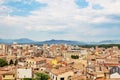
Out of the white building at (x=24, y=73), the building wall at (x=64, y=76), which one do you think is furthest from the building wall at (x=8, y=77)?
the building wall at (x=64, y=76)

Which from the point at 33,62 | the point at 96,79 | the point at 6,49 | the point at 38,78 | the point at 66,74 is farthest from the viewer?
the point at 6,49

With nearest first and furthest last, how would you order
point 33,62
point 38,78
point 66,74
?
Result: point 38,78
point 66,74
point 33,62

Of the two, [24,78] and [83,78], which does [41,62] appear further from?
[83,78]

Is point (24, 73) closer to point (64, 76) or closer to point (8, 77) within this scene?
point (8, 77)

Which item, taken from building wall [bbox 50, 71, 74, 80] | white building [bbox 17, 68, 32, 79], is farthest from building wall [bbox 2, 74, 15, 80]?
building wall [bbox 50, 71, 74, 80]

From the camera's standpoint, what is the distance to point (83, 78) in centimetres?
4519

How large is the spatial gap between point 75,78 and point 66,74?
5614mm

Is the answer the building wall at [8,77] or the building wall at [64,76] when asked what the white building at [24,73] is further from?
the building wall at [64,76]

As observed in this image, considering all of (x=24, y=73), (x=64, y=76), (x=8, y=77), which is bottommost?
(x=8, y=77)

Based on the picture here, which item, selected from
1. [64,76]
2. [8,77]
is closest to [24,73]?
[8,77]

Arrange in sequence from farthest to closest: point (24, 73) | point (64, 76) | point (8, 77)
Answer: point (24, 73) → point (64, 76) → point (8, 77)

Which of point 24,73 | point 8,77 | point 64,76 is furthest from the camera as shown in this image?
point 24,73

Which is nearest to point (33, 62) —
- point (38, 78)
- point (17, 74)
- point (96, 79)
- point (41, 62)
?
point (41, 62)

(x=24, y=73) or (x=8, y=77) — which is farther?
(x=24, y=73)
